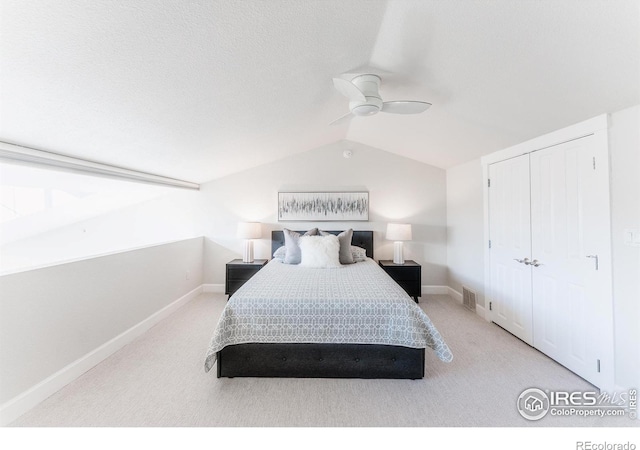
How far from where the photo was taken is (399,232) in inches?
153

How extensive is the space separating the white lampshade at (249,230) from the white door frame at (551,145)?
3278 millimetres

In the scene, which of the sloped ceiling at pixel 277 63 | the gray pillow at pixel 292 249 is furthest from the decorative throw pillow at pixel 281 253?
the sloped ceiling at pixel 277 63

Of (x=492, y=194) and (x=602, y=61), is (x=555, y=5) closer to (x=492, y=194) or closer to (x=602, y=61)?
(x=602, y=61)

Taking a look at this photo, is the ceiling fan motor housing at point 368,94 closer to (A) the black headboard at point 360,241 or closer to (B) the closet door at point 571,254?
(B) the closet door at point 571,254

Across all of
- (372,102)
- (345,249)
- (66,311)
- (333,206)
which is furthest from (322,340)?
(333,206)

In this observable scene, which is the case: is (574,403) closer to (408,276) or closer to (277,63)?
(408,276)

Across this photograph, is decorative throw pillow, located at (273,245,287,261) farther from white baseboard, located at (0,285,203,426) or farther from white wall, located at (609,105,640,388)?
white wall, located at (609,105,640,388)

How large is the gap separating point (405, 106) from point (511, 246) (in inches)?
82.2

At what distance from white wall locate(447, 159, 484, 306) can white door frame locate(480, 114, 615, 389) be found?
0.11 m

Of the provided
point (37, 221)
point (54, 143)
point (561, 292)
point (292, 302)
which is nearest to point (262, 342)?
point (292, 302)

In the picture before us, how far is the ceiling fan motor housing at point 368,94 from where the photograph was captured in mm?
2025

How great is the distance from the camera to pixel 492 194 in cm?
311

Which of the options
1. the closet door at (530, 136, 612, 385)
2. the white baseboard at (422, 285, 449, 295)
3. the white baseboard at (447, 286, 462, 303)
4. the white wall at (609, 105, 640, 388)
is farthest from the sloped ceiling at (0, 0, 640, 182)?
the white baseboard at (422, 285, 449, 295)

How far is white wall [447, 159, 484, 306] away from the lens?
3.38m
